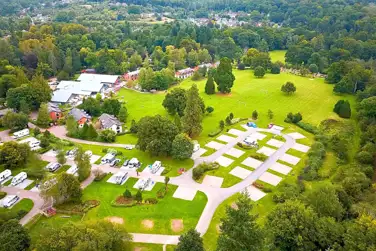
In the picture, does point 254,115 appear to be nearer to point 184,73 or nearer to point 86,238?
point 184,73

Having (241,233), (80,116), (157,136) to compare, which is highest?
(241,233)

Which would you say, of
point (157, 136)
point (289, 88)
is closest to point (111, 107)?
point (157, 136)

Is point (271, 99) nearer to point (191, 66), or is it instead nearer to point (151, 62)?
point (191, 66)

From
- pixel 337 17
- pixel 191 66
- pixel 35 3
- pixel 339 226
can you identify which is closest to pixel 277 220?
pixel 339 226

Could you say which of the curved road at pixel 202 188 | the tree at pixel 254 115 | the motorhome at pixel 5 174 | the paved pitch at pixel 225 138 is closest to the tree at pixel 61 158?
the curved road at pixel 202 188

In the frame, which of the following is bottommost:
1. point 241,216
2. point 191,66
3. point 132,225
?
point 191,66

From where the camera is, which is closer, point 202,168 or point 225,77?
point 202,168

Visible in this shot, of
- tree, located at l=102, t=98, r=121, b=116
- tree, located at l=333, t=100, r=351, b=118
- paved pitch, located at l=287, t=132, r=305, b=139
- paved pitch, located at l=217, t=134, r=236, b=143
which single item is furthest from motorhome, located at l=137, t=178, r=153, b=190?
tree, located at l=333, t=100, r=351, b=118
